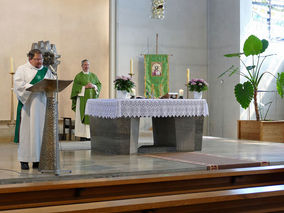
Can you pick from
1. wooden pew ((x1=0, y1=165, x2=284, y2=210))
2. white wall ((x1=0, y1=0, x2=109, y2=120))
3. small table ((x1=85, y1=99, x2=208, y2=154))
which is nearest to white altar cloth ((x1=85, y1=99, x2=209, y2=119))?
small table ((x1=85, y1=99, x2=208, y2=154))

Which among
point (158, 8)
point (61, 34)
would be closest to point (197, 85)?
point (158, 8)

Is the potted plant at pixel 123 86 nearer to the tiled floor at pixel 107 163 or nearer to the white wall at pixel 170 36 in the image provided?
the tiled floor at pixel 107 163

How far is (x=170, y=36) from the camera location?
11.8m

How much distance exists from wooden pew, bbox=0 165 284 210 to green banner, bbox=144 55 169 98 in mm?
6136

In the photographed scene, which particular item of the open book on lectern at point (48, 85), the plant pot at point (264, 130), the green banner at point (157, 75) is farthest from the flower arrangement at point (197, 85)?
the green banner at point (157, 75)

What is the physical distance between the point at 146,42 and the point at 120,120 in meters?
5.12

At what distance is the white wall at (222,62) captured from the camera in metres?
11.2

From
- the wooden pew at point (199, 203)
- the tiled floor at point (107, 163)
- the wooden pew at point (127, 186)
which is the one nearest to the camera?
the wooden pew at point (199, 203)

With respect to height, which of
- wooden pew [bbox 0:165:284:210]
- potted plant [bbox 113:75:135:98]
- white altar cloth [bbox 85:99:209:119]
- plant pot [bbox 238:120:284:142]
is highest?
potted plant [bbox 113:75:135:98]

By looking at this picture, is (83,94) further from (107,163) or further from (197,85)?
(107,163)

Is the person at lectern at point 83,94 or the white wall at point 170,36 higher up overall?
the white wall at point 170,36

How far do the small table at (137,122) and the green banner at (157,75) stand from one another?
3.73m

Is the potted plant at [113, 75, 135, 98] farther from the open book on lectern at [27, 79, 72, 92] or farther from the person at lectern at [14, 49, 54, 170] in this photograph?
the open book on lectern at [27, 79, 72, 92]

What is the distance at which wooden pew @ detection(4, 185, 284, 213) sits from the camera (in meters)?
3.04
